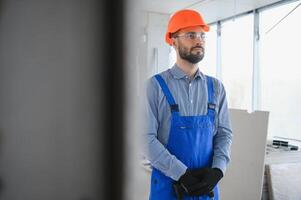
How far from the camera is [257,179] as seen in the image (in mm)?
2314

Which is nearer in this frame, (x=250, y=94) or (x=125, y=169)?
(x=125, y=169)

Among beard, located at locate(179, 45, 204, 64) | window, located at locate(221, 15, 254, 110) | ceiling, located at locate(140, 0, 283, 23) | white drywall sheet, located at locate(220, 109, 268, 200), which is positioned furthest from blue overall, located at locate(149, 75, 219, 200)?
window, located at locate(221, 15, 254, 110)

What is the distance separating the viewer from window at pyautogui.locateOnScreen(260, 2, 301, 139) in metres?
3.85

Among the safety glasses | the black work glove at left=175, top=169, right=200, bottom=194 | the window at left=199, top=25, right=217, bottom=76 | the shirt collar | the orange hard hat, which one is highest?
the window at left=199, top=25, right=217, bottom=76

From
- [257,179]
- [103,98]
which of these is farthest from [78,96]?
[257,179]

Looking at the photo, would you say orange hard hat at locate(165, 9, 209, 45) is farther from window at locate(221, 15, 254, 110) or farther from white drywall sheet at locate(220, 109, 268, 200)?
window at locate(221, 15, 254, 110)

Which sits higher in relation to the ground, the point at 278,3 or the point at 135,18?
the point at 278,3

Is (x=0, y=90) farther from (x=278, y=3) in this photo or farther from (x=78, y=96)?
(x=278, y=3)

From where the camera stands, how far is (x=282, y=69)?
4.05 meters

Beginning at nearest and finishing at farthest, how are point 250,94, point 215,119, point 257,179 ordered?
1. point 215,119
2. point 257,179
3. point 250,94

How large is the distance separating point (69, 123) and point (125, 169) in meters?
0.05

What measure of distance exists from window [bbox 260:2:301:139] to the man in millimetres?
2737

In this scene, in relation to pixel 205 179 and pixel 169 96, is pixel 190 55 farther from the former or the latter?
pixel 205 179

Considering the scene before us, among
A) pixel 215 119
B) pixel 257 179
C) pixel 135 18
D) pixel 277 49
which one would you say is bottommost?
pixel 257 179
